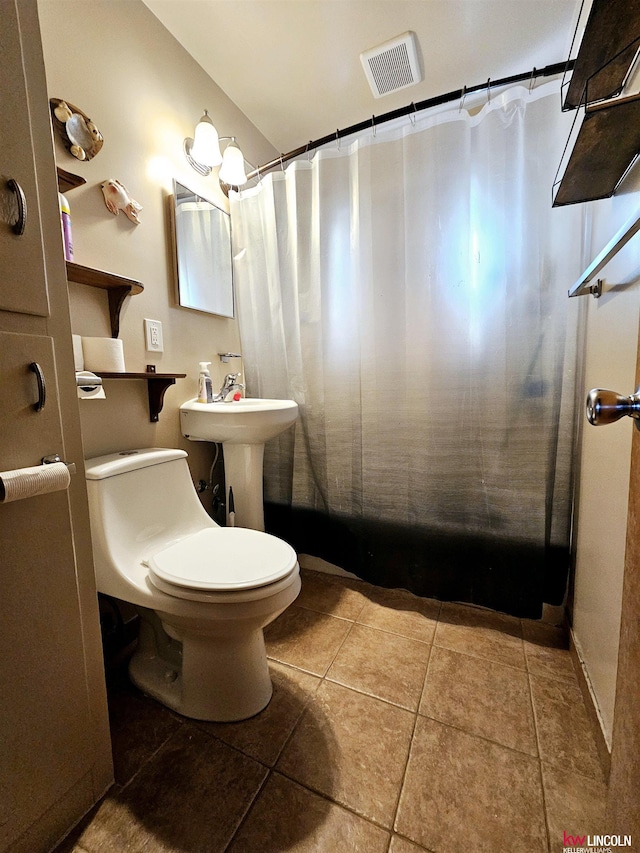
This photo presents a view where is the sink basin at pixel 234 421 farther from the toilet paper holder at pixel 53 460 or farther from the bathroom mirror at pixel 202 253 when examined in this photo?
the toilet paper holder at pixel 53 460

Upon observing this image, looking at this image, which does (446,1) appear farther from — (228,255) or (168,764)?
(168,764)

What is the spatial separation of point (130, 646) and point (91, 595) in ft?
2.21

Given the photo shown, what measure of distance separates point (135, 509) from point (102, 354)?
0.49 metres

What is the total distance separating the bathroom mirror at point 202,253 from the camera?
4.47 ft

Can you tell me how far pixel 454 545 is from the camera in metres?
1.38

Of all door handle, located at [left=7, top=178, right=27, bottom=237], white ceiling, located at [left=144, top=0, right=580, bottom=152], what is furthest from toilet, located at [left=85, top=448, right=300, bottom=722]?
white ceiling, located at [left=144, top=0, right=580, bottom=152]

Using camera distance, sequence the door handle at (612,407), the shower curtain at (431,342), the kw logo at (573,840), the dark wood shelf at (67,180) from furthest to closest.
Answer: the shower curtain at (431,342) < the dark wood shelf at (67,180) < the kw logo at (573,840) < the door handle at (612,407)

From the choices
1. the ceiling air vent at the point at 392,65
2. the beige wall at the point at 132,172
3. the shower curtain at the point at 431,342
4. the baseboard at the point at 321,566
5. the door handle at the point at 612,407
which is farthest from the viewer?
the baseboard at the point at 321,566

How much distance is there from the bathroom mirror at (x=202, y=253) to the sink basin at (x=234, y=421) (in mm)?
455

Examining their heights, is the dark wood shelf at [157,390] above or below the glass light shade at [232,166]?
below

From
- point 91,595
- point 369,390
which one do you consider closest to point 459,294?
point 369,390

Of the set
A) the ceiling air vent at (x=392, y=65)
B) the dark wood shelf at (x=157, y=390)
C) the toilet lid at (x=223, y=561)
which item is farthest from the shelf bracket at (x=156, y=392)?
the ceiling air vent at (x=392, y=65)

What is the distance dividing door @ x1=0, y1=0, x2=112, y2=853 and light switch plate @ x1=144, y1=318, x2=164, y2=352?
0.60 m

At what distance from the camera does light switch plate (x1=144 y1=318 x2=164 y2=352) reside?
126 centimetres
